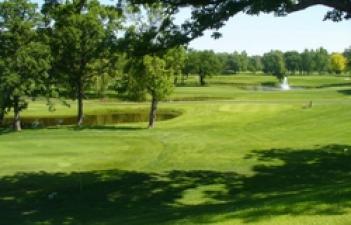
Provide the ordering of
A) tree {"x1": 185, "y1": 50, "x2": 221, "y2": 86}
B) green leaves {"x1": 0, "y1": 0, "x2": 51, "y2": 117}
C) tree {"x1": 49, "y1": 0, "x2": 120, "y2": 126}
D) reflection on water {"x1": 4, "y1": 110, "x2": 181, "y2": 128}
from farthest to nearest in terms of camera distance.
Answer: tree {"x1": 185, "y1": 50, "x2": 221, "y2": 86}, reflection on water {"x1": 4, "y1": 110, "x2": 181, "y2": 128}, tree {"x1": 49, "y1": 0, "x2": 120, "y2": 126}, green leaves {"x1": 0, "y1": 0, "x2": 51, "y2": 117}

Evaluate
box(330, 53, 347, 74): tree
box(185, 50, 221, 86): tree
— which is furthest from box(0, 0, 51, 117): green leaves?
box(330, 53, 347, 74): tree

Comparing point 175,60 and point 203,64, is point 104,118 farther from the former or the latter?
point 203,64

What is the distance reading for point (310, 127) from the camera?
35.2 m

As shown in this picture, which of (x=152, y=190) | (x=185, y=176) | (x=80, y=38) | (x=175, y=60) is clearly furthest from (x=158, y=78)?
(x=152, y=190)

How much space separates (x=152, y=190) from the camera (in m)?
20.6

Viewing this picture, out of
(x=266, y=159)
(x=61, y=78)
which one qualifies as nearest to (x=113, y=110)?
(x=61, y=78)

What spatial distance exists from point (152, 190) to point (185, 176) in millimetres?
2637

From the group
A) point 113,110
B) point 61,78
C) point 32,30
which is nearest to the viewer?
point 32,30

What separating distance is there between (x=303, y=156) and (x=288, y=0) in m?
12.7

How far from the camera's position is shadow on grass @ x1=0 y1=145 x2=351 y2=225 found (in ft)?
55.7

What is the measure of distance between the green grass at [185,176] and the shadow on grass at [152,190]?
0.04m

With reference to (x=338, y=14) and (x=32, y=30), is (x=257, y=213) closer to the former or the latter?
(x=338, y=14)

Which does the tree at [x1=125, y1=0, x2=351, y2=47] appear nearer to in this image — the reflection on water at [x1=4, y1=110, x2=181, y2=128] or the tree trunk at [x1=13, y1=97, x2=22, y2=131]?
the tree trunk at [x1=13, y1=97, x2=22, y2=131]

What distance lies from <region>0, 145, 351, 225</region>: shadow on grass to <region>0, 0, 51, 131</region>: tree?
24102 millimetres
